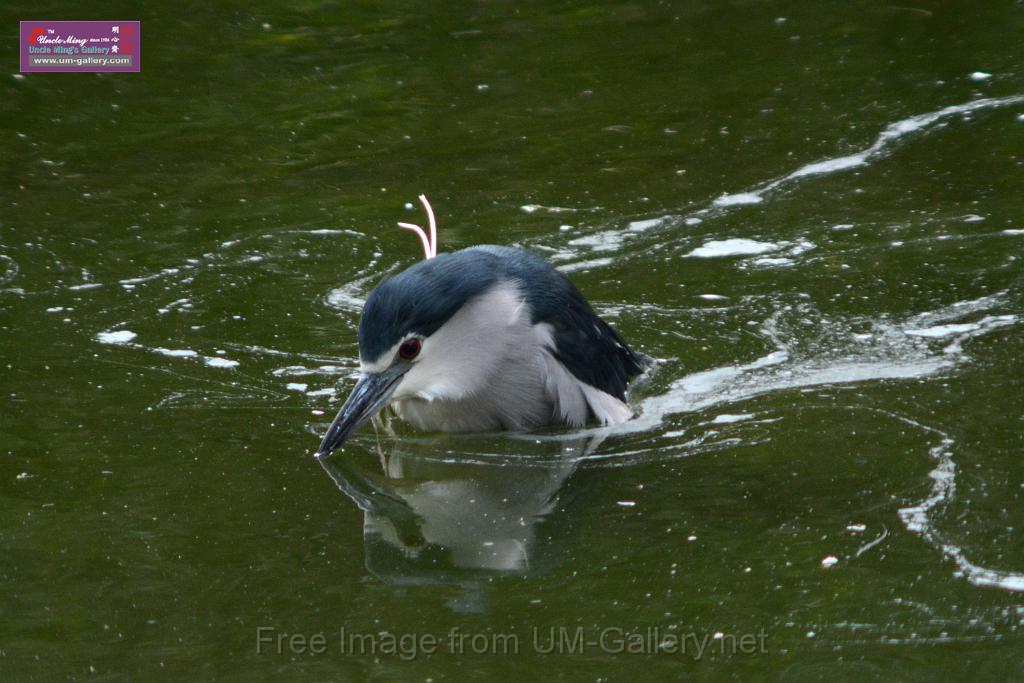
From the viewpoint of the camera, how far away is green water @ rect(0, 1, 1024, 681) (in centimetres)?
306

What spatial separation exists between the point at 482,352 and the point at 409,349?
26cm

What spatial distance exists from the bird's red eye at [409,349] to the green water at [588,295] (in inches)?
12.3

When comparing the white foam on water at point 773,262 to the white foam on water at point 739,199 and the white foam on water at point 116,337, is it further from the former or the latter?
the white foam on water at point 116,337

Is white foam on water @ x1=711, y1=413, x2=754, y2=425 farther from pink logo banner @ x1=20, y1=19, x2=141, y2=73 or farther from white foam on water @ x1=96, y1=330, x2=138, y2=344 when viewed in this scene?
pink logo banner @ x1=20, y1=19, x2=141, y2=73

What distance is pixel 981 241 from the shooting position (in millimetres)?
5246

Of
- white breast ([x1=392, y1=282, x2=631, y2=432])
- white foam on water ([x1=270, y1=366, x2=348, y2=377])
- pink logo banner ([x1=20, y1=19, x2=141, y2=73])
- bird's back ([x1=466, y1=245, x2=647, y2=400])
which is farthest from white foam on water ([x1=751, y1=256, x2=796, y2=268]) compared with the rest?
pink logo banner ([x1=20, y1=19, x2=141, y2=73])

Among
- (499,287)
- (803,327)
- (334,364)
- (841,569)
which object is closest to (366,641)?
(841,569)

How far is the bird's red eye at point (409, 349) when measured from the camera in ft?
12.7

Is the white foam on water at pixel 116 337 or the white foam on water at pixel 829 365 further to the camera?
the white foam on water at pixel 116 337

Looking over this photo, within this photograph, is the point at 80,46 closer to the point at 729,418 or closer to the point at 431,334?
the point at 431,334

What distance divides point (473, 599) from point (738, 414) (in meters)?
1.25

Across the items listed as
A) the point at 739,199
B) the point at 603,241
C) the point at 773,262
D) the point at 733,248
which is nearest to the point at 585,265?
the point at 603,241

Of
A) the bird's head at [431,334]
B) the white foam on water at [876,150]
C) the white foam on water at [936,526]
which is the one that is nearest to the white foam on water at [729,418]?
the white foam on water at [936,526]

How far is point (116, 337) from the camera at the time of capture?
481 cm
